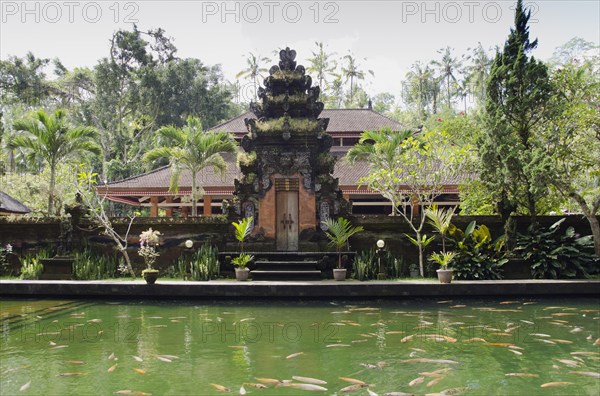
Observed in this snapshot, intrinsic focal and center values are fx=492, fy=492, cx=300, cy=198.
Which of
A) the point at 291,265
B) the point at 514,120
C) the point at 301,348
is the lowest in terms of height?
the point at 301,348

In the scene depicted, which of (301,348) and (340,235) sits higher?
(340,235)

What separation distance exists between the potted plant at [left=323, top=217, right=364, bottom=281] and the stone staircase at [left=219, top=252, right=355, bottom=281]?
408 mm

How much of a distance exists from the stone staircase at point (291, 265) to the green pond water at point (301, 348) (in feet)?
9.35

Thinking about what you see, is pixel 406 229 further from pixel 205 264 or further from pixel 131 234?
pixel 131 234

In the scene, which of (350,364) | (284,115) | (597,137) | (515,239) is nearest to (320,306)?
(350,364)

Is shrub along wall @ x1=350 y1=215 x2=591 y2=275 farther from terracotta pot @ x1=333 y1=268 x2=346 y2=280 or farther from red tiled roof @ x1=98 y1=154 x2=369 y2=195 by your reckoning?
red tiled roof @ x1=98 y1=154 x2=369 y2=195

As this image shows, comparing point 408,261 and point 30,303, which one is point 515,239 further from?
point 30,303

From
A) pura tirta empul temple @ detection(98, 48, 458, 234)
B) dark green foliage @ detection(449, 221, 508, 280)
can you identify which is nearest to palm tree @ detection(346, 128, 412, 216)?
pura tirta empul temple @ detection(98, 48, 458, 234)

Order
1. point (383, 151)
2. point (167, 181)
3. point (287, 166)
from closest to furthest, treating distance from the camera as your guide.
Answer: point (287, 166) → point (383, 151) → point (167, 181)

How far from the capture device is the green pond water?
4.93m

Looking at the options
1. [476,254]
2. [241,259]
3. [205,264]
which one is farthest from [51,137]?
[476,254]

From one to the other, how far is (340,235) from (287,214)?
2.51m

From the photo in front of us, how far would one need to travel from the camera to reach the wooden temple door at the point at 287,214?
592 inches

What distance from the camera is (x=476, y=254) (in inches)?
503
